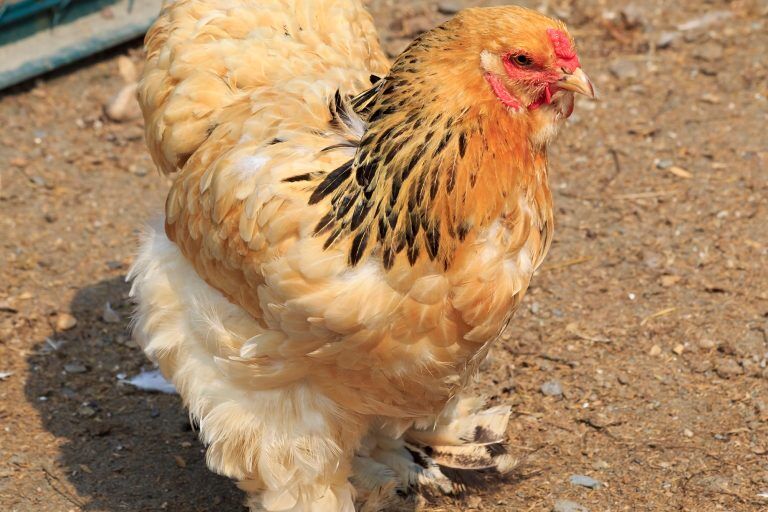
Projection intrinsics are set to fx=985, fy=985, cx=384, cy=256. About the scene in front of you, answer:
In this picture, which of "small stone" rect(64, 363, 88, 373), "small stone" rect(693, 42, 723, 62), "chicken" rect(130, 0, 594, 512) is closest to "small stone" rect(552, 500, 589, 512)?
"chicken" rect(130, 0, 594, 512)

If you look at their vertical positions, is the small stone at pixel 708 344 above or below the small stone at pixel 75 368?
above

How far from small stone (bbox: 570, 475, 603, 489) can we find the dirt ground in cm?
3

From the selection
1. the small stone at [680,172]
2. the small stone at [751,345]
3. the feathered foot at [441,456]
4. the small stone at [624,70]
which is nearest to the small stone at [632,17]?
the small stone at [624,70]

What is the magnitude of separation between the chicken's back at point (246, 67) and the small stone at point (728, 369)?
1.90 metres

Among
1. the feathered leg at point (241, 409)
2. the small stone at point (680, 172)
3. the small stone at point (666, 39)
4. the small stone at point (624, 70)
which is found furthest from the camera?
the small stone at point (666, 39)

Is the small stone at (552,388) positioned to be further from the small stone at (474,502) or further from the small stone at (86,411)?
the small stone at (86,411)

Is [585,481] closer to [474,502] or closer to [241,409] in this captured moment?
[474,502]

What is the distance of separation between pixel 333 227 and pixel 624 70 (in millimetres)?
3854

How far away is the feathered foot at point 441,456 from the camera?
12.6ft

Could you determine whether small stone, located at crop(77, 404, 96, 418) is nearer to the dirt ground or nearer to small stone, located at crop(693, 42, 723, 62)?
the dirt ground

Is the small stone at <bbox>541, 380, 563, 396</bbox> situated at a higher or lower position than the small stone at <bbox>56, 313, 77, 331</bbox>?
higher

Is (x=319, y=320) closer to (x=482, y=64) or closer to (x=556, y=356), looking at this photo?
(x=482, y=64)

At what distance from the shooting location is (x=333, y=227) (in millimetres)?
2840

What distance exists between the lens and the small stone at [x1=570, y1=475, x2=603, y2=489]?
12.4 ft
